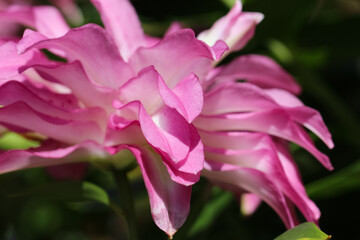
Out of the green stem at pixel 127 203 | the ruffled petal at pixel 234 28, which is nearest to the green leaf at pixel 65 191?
the green stem at pixel 127 203

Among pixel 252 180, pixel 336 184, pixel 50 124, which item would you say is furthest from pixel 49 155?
pixel 336 184

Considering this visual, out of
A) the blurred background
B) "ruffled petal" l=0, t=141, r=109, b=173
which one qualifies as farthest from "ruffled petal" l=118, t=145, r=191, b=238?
the blurred background

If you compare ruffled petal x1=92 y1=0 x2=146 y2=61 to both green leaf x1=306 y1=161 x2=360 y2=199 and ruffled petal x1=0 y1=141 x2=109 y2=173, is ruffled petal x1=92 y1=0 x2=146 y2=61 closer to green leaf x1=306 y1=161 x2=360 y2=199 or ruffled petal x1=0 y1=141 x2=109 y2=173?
ruffled petal x1=0 y1=141 x2=109 y2=173

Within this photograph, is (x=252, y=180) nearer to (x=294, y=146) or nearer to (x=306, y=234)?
(x=306, y=234)

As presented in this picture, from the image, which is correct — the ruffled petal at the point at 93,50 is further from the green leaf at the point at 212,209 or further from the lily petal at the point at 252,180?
the green leaf at the point at 212,209

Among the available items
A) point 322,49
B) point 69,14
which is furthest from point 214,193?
point 69,14

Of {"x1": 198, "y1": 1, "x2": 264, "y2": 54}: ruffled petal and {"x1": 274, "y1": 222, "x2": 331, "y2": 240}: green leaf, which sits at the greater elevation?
{"x1": 198, "y1": 1, "x2": 264, "y2": 54}: ruffled petal
